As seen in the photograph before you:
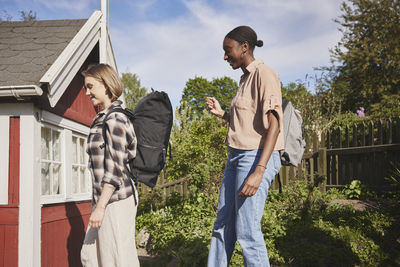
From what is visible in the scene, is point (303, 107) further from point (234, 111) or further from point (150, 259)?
point (234, 111)

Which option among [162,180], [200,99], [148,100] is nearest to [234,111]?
[148,100]

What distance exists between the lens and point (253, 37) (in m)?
2.65

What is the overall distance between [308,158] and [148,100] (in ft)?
21.8

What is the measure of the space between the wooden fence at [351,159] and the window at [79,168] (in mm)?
2605

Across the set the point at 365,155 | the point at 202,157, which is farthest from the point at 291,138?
the point at 365,155

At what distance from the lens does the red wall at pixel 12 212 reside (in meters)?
3.95

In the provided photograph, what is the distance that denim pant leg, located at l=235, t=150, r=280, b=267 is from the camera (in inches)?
95.2

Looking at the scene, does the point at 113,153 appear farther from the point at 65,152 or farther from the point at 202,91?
the point at 202,91

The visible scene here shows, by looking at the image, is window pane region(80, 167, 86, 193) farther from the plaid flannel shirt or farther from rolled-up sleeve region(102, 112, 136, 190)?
rolled-up sleeve region(102, 112, 136, 190)

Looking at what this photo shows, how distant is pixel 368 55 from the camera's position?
1881cm

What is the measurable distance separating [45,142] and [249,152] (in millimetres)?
2980

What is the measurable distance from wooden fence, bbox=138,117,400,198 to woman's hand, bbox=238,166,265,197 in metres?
5.31

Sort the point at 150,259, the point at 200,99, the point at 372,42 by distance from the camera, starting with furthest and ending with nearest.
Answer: the point at 200,99 → the point at 372,42 → the point at 150,259

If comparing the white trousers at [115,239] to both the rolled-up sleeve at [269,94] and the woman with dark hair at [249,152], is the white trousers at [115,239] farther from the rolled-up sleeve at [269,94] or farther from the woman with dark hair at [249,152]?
the rolled-up sleeve at [269,94]
